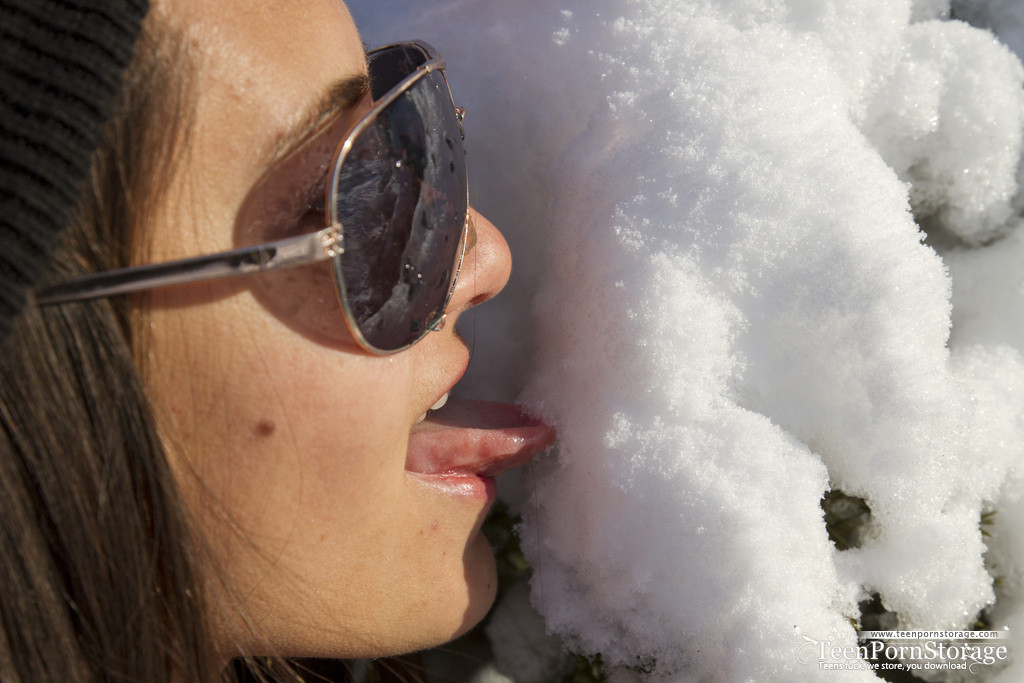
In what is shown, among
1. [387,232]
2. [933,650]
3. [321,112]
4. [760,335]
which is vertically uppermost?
[321,112]

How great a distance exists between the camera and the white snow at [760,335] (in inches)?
41.8

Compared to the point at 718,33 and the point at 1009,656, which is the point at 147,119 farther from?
the point at 1009,656

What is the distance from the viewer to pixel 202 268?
75 cm

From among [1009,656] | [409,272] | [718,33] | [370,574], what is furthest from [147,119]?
[1009,656]

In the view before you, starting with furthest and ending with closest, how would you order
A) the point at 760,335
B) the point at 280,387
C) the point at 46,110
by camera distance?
1. the point at 760,335
2. the point at 280,387
3. the point at 46,110

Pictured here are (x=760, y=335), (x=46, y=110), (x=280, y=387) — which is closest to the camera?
(x=46, y=110)

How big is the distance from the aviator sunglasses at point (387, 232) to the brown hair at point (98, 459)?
0.17 feet

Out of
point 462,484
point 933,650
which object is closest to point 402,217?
point 462,484

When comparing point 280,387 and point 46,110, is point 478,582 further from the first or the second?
point 46,110

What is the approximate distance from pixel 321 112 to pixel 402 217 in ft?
0.54

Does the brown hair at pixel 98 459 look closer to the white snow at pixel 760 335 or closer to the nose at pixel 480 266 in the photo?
the nose at pixel 480 266

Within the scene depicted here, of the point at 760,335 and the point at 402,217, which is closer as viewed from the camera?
the point at 402,217

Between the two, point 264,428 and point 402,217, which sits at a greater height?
point 402,217

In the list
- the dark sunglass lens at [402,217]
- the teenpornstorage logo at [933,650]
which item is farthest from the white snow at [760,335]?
the dark sunglass lens at [402,217]
